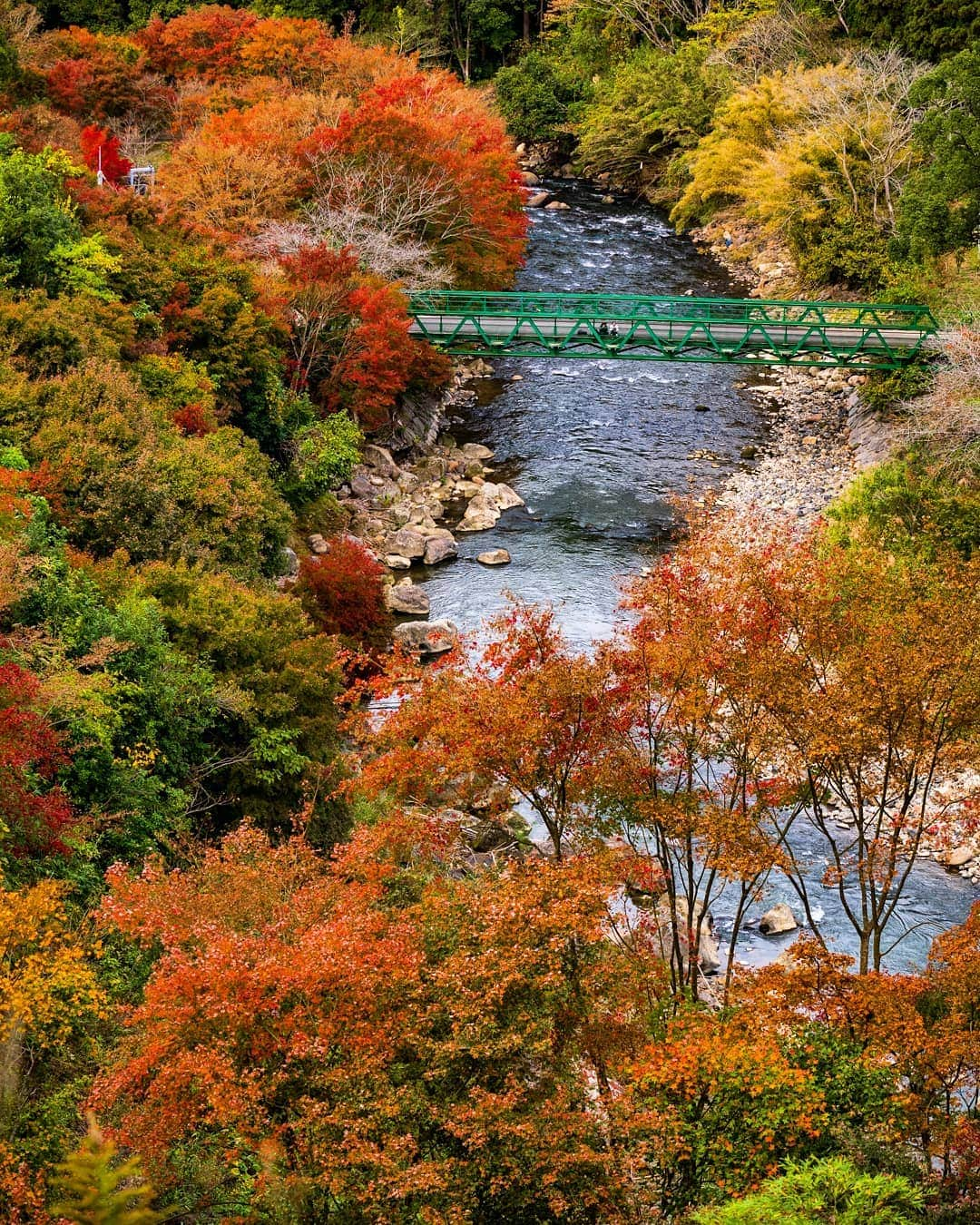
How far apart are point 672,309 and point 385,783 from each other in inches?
1106

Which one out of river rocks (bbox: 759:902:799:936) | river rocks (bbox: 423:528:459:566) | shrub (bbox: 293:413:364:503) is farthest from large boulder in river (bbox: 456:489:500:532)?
river rocks (bbox: 759:902:799:936)

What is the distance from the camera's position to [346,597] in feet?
83.0

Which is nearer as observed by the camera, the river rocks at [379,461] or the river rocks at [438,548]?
the river rocks at [438,548]

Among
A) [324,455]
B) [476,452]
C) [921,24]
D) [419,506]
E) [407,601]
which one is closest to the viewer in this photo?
[407,601]

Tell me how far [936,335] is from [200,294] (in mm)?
19386

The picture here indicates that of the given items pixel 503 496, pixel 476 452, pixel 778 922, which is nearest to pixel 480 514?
pixel 503 496

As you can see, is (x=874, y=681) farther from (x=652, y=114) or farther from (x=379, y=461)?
(x=652, y=114)

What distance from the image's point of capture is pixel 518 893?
37.1 feet

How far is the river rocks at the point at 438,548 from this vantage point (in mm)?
29297

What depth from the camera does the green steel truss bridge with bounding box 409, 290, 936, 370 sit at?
3319cm

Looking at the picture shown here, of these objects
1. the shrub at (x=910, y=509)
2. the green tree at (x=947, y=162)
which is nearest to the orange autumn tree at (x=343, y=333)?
the shrub at (x=910, y=509)

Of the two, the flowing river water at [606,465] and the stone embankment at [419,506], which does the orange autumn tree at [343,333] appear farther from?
the flowing river water at [606,465]

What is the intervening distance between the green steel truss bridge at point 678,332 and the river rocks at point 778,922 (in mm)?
18176

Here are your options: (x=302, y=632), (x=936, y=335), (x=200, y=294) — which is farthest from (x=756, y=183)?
(x=302, y=632)
